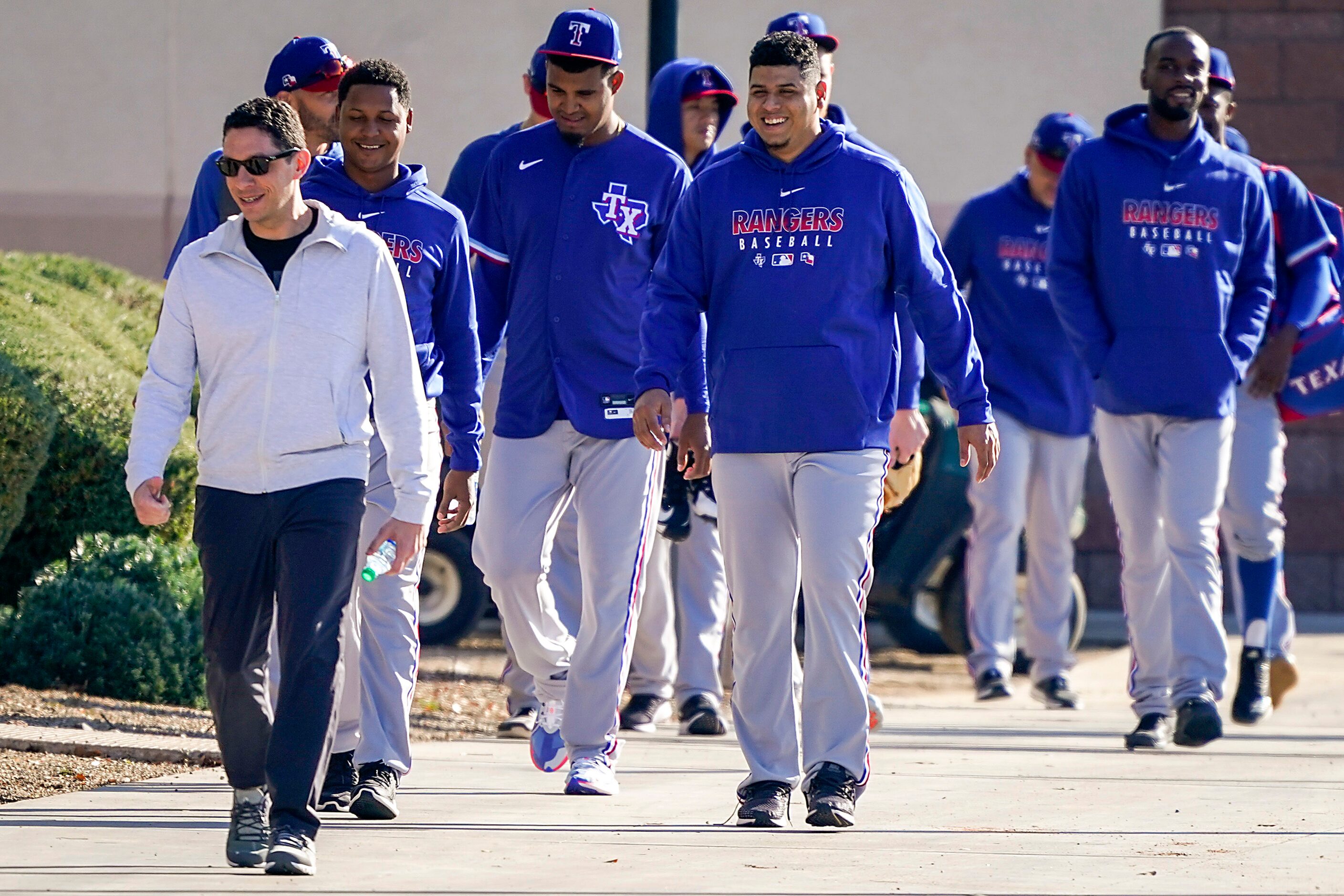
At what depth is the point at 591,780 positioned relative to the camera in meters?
6.36

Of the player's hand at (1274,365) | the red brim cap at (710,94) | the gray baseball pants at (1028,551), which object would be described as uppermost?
the red brim cap at (710,94)

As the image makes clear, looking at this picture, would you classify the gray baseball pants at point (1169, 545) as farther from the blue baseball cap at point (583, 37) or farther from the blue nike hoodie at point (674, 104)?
the blue baseball cap at point (583, 37)

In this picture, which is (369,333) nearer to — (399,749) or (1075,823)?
(399,749)

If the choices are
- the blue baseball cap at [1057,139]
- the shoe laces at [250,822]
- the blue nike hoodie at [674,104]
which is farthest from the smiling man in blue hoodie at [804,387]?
the blue baseball cap at [1057,139]

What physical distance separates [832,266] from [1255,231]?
109 inches

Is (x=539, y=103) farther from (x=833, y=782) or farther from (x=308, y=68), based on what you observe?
(x=833, y=782)

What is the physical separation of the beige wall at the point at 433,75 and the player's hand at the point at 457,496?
819 centimetres

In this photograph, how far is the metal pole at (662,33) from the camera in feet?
30.1

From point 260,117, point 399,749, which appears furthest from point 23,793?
point 260,117

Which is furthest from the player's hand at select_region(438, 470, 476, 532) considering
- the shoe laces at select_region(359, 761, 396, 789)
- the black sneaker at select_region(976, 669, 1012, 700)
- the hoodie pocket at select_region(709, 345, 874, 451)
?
the black sneaker at select_region(976, 669, 1012, 700)

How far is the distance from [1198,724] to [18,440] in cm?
423

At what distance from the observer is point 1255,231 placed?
8.02 m

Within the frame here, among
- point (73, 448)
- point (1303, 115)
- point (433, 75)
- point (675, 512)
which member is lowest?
point (675, 512)

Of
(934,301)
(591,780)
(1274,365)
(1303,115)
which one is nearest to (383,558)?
(591,780)
